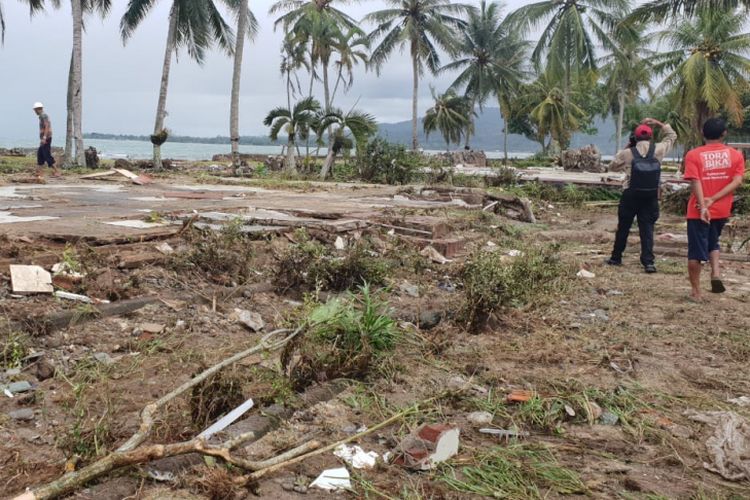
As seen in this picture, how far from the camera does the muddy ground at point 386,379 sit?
210cm

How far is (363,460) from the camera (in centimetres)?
222

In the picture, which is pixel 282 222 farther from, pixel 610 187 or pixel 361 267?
pixel 610 187

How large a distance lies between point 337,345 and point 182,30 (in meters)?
21.0

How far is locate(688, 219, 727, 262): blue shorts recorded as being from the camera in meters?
4.96

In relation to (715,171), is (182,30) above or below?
above

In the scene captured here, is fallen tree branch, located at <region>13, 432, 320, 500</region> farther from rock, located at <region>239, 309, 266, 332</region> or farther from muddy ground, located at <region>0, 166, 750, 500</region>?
rock, located at <region>239, 309, 266, 332</region>

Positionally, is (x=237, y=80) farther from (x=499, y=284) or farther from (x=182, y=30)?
(x=499, y=284)

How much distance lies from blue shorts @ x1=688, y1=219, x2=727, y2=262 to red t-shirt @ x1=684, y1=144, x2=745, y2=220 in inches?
2.4

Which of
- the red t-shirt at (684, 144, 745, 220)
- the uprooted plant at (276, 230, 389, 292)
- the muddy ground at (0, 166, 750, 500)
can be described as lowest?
the muddy ground at (0, 166, 750, 500)

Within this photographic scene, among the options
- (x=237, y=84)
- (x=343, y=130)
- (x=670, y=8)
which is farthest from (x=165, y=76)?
(x=670, y=8)

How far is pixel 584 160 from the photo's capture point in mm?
24188

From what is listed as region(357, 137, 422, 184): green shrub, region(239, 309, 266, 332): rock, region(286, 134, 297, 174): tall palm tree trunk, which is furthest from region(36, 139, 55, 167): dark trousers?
region(239, 309, 266, 332): rock

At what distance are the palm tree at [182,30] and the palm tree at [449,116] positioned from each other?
2556 centimetres

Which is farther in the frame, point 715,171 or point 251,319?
point 715,171
